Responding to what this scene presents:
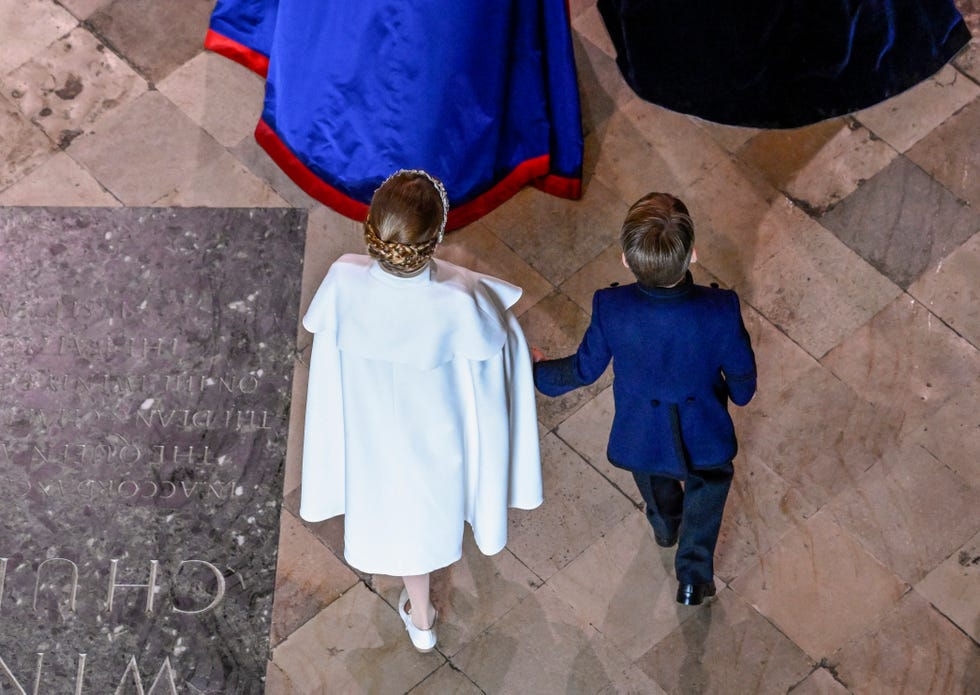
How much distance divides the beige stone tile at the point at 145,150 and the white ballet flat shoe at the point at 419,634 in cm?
185

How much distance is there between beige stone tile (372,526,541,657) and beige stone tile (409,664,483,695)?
0.07 meters

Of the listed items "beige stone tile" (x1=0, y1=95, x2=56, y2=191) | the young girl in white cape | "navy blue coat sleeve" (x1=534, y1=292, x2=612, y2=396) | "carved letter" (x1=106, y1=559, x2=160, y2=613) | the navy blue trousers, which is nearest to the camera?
the young girl in white cape

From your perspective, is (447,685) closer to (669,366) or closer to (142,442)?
(142,442)

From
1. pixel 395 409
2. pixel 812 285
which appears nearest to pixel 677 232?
pixel 395 409

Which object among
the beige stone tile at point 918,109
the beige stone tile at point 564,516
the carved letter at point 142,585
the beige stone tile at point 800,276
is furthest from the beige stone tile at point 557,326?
the carved letter at point 142,585

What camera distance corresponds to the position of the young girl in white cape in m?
2.66

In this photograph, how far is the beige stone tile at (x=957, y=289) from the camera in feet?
12.9

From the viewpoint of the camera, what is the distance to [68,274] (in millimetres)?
4027

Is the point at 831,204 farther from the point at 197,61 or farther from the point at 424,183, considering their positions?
the point at 197,61

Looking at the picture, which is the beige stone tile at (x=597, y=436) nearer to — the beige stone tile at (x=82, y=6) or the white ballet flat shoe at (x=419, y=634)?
the white ballet flat shoe at (x=419, y=634)

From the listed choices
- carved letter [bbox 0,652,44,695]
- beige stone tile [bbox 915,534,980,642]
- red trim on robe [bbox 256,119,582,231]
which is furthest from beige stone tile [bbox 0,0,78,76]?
beige stone tile [bbox 915,534,980,642]

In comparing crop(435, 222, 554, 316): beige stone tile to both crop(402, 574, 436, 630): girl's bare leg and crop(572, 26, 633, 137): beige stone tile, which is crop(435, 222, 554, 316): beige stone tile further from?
crop(402, 574, 436, 630): girl's bare leg

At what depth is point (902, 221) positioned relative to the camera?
406 centimetres

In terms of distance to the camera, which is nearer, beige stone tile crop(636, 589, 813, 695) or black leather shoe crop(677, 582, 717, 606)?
black leather shoe crop(677, 582, 717, 606)
